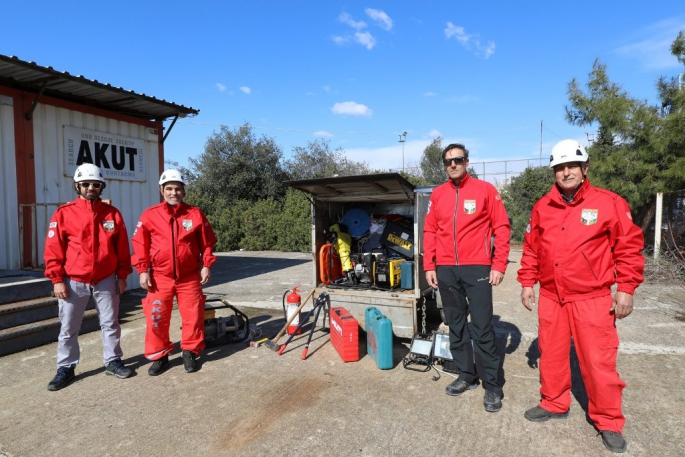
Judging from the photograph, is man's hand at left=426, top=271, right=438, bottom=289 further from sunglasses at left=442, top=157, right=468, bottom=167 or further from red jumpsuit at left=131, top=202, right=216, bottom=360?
red jumpsuit at left=131, top=202, right=216, bottom=360

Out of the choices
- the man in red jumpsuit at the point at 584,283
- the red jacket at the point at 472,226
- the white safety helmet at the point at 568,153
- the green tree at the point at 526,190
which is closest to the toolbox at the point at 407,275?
the red jacket at the point at 472,226

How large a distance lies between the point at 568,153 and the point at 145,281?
12.2 ft

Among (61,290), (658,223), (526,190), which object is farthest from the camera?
(526,190)

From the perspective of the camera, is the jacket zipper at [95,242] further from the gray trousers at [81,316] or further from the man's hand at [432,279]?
the man's hand at [432,279]

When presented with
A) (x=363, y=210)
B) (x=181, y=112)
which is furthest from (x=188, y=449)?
(x=181, y=112)

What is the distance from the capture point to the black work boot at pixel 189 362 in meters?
4.26

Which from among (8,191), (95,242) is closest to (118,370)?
(95,242)

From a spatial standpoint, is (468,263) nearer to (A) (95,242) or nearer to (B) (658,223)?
(A) (95,242)

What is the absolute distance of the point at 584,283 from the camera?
2.88 metres

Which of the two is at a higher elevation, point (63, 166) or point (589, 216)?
point (63, 166)

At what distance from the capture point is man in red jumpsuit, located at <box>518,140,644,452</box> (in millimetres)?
→ 2795

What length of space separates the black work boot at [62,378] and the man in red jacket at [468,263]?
11.2 ft

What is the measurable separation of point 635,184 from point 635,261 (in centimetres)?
844

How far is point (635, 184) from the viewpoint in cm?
967
